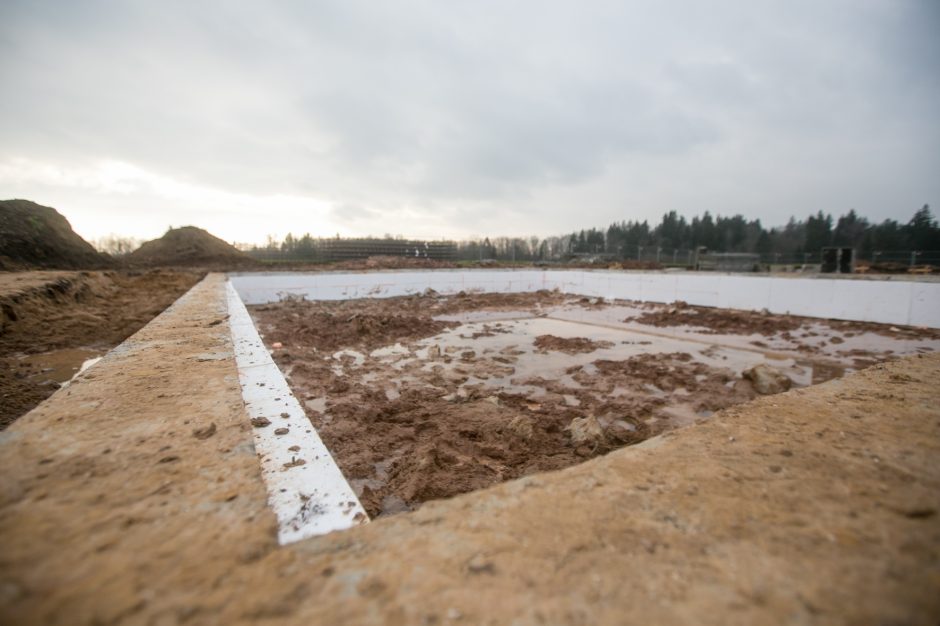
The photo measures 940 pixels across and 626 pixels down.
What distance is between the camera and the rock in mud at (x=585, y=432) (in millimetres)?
2701

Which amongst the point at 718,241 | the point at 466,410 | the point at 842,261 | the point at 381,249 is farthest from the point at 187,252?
the point at 718,241

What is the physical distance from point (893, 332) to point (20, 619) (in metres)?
10.7

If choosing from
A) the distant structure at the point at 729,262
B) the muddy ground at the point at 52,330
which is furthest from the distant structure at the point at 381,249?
the muddy ground at the point at 52,330

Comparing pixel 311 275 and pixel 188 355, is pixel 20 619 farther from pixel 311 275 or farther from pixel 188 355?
pixel 311 275

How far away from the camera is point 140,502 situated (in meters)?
1.16

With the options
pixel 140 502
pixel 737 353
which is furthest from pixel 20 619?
pixel 737 353

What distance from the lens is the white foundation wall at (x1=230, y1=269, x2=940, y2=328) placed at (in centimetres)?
771

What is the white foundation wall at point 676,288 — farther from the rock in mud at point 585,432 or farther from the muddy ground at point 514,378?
the rock in mud at point 585,432

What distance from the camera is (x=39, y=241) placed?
13523 millimetres

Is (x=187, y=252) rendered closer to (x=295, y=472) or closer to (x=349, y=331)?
(x=349, y=331)

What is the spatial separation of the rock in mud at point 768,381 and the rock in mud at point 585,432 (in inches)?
91.7

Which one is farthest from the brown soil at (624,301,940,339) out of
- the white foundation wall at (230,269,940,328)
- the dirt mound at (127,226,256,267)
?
the dirt mound at (127,226,256,267)

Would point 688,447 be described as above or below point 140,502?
below

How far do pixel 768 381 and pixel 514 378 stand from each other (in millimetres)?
2630
